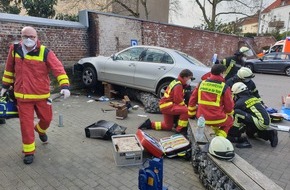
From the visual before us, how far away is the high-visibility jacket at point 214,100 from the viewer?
4.51m

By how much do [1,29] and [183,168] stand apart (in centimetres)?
675

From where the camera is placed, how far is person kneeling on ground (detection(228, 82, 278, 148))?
17.2 ft

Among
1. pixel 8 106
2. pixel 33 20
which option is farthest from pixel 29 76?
pixel 33 20

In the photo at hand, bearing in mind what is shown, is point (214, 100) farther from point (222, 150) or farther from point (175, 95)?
point (222, 150)

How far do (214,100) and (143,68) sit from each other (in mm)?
3913

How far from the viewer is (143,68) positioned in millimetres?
8164

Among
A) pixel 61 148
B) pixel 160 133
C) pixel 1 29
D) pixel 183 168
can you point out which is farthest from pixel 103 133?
→ pixel 1 29

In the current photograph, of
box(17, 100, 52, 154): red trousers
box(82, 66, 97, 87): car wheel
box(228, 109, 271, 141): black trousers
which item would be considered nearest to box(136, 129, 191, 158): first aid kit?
box(228, 109, 271, 141): black trousers

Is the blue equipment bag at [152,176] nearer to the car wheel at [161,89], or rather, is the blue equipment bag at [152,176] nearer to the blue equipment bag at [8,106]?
the blue equipment bag at [8,106]

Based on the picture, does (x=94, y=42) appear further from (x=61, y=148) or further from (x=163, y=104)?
(x=61, y=148)

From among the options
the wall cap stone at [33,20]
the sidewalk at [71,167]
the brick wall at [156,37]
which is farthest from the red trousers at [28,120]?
the brick wall at [156,37]

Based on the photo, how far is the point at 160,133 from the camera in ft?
18.7

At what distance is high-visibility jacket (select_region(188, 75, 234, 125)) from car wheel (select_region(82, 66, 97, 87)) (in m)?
→ 5.09

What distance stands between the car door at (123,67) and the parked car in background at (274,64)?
1464 cm
